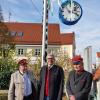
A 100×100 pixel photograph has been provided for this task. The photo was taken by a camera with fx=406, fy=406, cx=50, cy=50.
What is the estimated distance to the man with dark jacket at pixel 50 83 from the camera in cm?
827

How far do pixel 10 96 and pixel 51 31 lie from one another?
237ft

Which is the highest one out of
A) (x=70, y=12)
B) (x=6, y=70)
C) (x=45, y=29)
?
(x=70, y=12)

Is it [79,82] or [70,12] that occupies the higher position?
[70,12]

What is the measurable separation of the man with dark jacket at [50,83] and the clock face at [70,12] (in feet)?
15.6

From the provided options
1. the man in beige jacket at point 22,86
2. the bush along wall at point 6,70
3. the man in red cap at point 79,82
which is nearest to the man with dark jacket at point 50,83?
the man in beige jacket at point 22,86

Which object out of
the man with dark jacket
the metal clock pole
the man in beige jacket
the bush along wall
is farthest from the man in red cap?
the bush along wall

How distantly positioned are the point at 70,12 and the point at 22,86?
5.26m

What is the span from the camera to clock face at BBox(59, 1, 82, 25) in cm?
1298

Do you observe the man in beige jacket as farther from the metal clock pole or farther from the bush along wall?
the bush along wall

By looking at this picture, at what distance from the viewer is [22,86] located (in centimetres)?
829

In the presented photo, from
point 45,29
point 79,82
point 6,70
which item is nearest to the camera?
point 79,82

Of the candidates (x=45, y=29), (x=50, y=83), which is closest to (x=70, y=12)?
(x=45, y=29)

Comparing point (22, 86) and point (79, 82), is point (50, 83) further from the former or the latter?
point (79, 82)

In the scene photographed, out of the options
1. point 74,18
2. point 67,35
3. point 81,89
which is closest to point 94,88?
point 81,89
